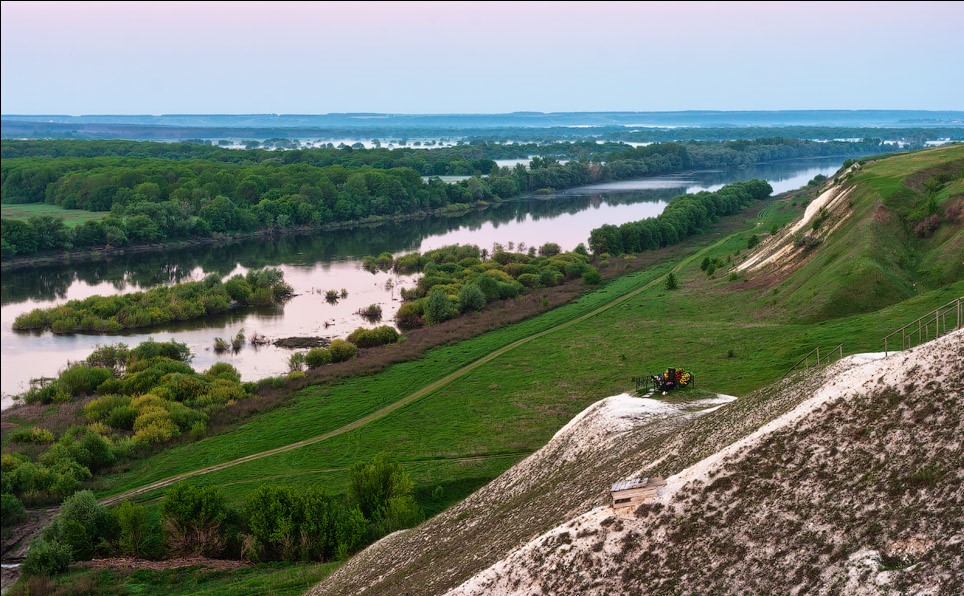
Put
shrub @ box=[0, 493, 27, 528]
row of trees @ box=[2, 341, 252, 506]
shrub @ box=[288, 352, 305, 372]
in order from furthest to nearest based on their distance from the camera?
shrub @ box=[288, 352, 305, 372] < row of trees @ box=[2, 341, 252, 506] < shrub @ box=[0, 493, 27, 528]

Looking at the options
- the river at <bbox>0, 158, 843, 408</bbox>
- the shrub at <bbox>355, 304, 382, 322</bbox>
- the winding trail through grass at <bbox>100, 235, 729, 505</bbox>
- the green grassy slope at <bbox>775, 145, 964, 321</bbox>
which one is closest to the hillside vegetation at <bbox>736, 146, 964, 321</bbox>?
the green grassy slope at <bbox>775, 145, 964, 321</bbox>

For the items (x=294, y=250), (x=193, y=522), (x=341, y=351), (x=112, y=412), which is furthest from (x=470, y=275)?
(x=193, y=522)

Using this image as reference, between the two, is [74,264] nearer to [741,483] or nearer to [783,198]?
[741,483]

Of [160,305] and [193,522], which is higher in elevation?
[160,305]

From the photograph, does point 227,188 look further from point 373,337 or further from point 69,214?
point 373,337

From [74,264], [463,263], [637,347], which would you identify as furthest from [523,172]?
[637,347]

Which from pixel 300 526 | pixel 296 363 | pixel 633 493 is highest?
pixel 633 493

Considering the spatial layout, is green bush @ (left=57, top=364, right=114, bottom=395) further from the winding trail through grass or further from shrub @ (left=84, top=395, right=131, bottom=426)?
the winding trail through grass
